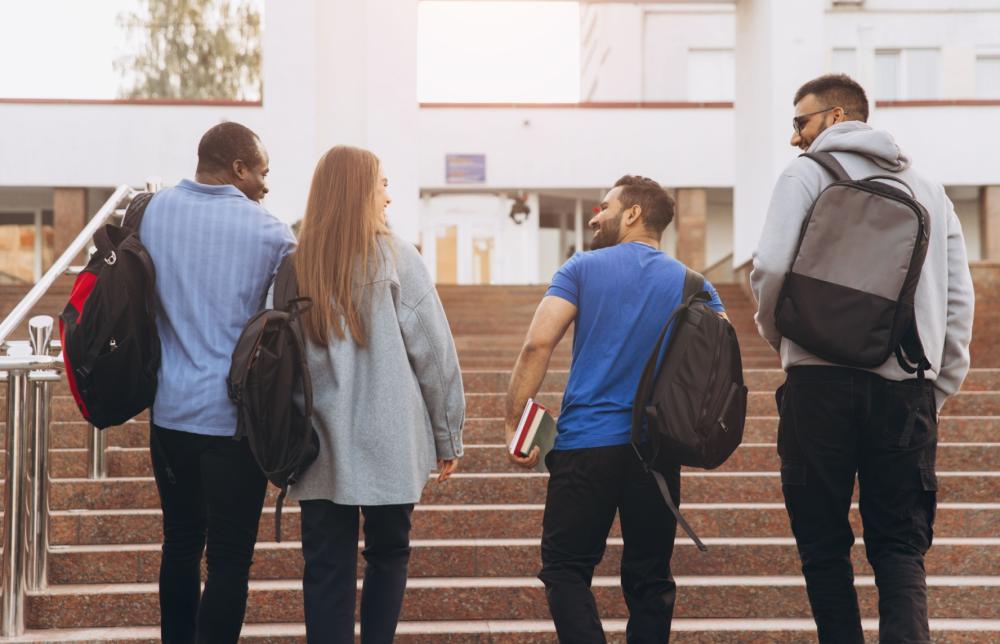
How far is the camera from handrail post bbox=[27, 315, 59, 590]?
4969 millimetres

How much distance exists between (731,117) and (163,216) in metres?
20.0

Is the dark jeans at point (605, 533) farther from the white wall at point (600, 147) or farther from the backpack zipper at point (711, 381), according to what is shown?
the white wall at point (600, 147)

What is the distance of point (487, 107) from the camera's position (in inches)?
890

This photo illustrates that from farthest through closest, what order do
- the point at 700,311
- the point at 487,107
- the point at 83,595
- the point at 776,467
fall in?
1. the point at 487,107
2. the point at 776,467
3. the point at 83,595
4. the point at 700,311

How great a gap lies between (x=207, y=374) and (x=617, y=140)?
19693mm

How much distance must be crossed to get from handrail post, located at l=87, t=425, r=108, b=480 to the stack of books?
9.98 feet

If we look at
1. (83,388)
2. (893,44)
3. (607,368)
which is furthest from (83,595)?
(893,44)

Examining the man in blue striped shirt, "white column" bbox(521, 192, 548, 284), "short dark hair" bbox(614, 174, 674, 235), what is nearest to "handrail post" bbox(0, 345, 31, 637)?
the man in blue striped shirt

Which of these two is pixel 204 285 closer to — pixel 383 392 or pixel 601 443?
pixel 383 392

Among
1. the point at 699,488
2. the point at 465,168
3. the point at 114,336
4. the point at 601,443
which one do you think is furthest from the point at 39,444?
the point at 465,168

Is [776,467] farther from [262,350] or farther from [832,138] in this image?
[262,350]

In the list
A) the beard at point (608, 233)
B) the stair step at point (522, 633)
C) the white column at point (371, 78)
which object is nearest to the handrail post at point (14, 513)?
the stair step at point (522, 633)

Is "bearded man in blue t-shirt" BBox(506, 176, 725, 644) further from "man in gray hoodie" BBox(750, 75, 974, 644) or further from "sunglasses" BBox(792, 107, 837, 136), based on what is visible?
"sunglasses" BBox(792, 107, 837, 136)

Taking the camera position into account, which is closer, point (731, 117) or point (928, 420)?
point (928, 420)
